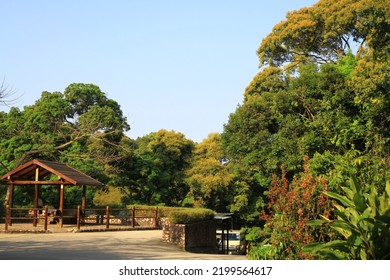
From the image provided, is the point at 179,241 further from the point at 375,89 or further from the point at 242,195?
the point at 242,195

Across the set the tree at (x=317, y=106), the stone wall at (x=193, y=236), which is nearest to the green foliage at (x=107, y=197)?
the tree at (x=317, y=106)

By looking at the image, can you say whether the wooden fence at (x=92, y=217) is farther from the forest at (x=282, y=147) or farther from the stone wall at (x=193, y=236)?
the stone wall at (x=193, y=236)

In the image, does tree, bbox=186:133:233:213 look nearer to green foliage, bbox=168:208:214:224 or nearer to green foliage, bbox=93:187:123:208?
green foliage, bbox=93:187:123:208

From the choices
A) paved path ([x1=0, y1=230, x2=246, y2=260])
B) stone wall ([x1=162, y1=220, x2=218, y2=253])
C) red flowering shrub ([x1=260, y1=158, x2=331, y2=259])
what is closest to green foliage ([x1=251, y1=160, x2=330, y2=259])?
red flowering shrub ([x1=260, y1=158, x2=331, y2=259])

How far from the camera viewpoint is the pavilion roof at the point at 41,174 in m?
25.8

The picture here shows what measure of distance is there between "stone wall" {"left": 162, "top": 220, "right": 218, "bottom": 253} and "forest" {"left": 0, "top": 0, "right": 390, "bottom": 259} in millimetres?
2235

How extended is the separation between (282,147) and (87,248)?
40.9 feet

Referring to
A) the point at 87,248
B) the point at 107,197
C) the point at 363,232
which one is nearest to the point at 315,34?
the point at 107,197

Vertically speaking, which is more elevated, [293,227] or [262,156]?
[262,156]

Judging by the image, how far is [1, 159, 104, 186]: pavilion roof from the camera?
25.8 m

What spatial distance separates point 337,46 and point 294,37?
2.51m

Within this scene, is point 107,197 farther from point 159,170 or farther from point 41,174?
point 41,174

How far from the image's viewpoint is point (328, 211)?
12.2m
